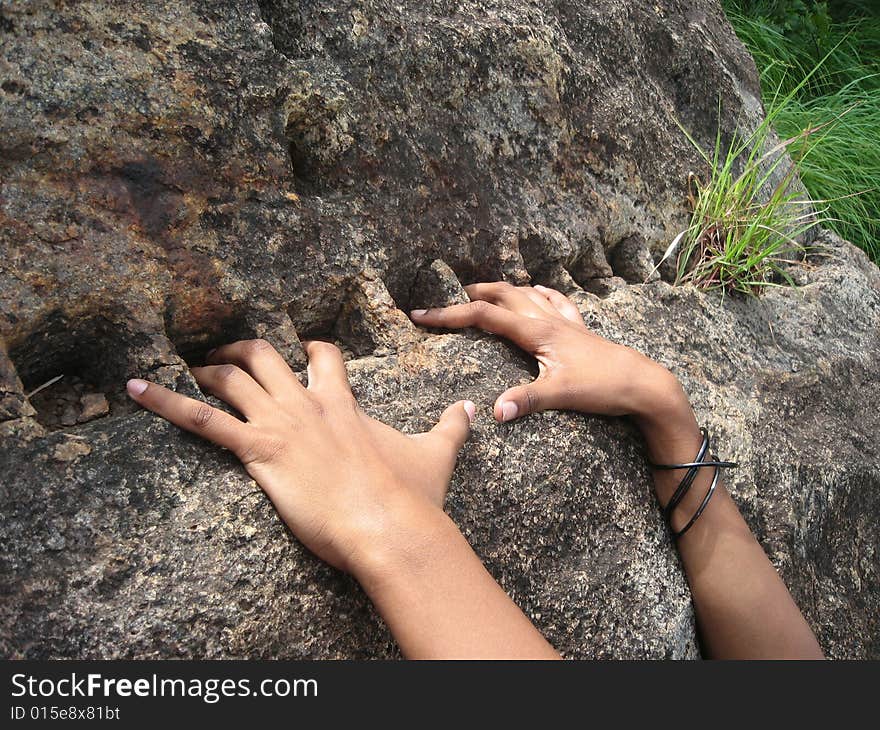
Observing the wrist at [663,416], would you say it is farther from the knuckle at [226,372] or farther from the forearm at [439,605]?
the knuckle at [226,372]

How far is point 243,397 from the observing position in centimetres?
123

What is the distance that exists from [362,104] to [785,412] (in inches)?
45.8

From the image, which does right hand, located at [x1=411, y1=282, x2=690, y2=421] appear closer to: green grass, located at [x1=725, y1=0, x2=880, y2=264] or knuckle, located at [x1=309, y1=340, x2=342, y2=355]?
knuckle, located at [x1=309, y1=340, x2=342, y2=355]

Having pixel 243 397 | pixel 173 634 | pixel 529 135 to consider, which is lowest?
pixel 173 634

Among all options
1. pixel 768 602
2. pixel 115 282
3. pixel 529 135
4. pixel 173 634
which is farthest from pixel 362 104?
pixel 768 602

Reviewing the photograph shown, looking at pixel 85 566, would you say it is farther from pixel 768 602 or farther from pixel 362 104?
pixel 768 602

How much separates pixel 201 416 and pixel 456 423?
1.32 feet

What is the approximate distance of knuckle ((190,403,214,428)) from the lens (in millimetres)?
1173

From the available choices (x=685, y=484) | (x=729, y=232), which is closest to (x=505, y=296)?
(x=685, y=484)

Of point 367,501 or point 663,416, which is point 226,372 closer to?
point 367,501

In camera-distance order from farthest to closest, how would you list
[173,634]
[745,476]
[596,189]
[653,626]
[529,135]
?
[596,189] < [529,135] < [745,476] < [653,626] < [173,634]

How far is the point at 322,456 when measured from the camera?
1.17 meters

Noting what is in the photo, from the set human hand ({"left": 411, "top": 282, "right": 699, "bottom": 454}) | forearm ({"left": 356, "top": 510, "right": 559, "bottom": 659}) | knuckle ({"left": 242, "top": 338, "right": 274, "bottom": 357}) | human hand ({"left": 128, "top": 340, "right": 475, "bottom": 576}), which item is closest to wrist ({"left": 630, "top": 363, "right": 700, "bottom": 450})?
human hand ({"left": 411, "top": 282, "right": 699, "bottom": 454})

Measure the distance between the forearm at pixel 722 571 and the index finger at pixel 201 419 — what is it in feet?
2.48
